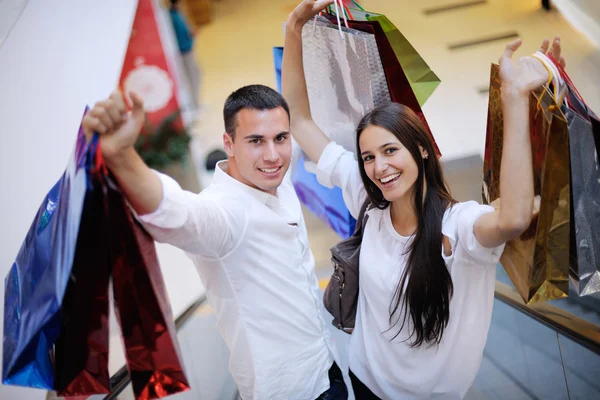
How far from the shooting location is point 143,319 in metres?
1.21

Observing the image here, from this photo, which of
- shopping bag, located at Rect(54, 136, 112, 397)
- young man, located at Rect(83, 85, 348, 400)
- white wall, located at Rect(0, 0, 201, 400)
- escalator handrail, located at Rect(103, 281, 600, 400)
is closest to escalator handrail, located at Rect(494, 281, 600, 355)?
escalator handrail, located at Rect(103, 281, 600, 400)

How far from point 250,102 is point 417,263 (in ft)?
2.04

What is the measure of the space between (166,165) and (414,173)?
3.79 meters

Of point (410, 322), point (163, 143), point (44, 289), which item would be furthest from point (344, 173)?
point (163, 143)

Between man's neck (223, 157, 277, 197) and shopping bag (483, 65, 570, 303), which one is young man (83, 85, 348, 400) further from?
shopping bag (483, 65, 570, 303)

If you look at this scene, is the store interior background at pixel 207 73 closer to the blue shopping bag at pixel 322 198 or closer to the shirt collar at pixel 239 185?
the shirt collar at pixel 239 185

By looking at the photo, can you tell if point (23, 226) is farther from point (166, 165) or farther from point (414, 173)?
point (166, 165)

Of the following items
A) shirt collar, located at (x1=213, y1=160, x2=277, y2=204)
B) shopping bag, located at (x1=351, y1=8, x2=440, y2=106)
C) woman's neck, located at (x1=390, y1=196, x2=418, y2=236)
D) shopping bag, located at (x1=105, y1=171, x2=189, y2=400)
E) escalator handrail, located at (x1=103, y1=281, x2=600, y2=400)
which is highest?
shopping bag, located at (x1=351, y1=8, x2=440, y2=106)

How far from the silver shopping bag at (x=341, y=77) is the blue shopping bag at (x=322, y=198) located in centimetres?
20

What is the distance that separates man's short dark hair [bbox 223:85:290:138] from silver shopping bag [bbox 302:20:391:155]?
0.90 feet

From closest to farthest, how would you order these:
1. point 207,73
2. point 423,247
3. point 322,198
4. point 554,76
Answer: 1. point 554,76
2. point 423,247
3. point 322,198
4. point 207,73

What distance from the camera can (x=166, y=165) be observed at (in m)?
5.05

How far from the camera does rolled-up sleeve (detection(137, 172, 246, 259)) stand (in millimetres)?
1178

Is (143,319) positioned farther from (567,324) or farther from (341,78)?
(567,324)
